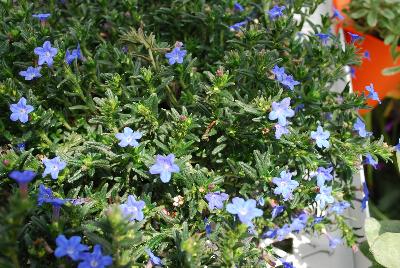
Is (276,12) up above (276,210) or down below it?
above

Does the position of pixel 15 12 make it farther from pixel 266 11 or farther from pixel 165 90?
pixel 266 11

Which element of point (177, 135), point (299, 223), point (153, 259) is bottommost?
point (299, 223)

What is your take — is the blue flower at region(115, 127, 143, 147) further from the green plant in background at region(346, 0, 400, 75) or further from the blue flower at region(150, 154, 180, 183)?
the green plant in background at region(346, 0, 400, 75)

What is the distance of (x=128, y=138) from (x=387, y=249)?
1.04 m

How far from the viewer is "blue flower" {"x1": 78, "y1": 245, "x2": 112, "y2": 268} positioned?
1404 millimetres

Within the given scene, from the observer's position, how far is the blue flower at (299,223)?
2012 millimetres

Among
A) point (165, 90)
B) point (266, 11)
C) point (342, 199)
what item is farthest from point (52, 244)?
point (266, 11)

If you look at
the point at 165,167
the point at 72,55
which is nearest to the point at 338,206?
the point at 165,167

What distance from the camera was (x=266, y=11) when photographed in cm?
228

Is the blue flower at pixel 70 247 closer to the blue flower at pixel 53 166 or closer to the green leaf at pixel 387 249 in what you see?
the blue flower at pixel 53 166

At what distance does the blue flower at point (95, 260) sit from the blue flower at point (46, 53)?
752 mm

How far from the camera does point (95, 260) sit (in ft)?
4.69

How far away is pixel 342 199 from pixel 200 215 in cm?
68

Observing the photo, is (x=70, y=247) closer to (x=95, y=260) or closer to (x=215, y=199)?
(x=95, y=260)
